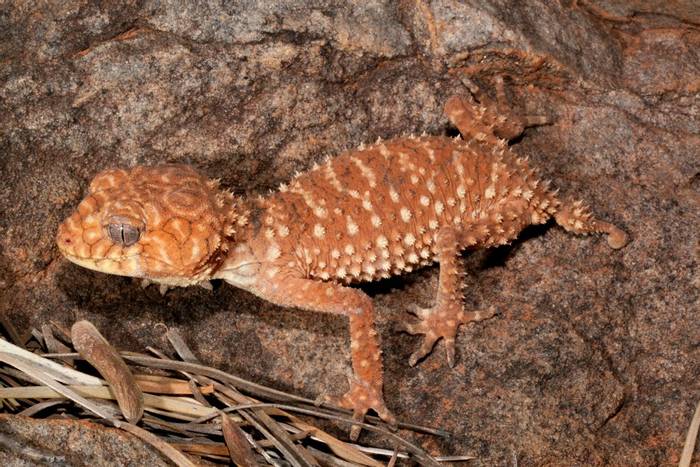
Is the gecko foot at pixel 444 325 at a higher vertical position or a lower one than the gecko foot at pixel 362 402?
higher

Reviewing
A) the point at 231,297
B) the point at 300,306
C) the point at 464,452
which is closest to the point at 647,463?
the point at 464,452

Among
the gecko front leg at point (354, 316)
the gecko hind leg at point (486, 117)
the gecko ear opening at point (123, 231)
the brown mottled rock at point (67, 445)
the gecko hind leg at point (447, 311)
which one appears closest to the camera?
the brown mottled rock at point (67, 445)

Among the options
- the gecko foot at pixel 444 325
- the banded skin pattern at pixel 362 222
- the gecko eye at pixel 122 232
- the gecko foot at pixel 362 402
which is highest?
the gecko eye at pixel 122 232

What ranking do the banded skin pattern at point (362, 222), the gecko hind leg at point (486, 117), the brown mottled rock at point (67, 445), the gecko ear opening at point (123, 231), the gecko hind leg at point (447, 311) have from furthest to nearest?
the gecko hind leg at point (486, 117) < the gecko hind leg at point (447, 311) < the banded skin pattern at point (362, 222) < the gecko ear opening at point (123, 231) < the brown mottled rock at point (67, 445)

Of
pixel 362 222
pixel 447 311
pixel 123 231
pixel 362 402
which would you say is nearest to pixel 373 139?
pixel 362 222

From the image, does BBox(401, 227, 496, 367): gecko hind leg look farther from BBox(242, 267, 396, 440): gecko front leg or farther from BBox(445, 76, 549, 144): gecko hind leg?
BBox(445, 76, 549, 144): gecko hind leg

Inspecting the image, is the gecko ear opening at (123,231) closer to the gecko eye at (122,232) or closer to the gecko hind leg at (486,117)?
the gecko eye at (122,232)

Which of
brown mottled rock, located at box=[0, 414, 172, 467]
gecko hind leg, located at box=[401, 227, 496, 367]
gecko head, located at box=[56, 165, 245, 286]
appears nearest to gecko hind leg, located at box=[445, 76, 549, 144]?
gecko hind leg, located at box=[401, 227, 496, 367]

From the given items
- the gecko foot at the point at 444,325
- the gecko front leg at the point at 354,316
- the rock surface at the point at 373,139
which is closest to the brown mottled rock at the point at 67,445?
the rock surface at the point at 373,139
